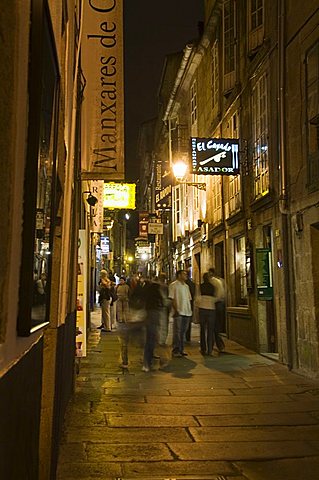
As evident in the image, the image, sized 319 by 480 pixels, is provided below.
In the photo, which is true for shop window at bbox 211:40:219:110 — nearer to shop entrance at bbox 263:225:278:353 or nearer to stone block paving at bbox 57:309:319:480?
shop entrance at bbox 263:225:278:353

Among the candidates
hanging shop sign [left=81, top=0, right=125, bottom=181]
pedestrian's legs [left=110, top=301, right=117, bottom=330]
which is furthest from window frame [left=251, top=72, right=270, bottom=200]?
pedestrian's legs [left=110, top=301, right=117, bottom=330]

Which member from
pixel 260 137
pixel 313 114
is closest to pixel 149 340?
A: pixel 313 114

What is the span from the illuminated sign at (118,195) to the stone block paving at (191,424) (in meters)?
10.7

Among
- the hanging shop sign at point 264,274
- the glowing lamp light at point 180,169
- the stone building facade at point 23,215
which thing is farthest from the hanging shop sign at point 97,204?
the stone building facade at point 23,215

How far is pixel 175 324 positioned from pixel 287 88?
18.9ft

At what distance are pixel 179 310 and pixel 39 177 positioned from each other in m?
9.29

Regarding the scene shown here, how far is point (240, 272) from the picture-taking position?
47.9 ft

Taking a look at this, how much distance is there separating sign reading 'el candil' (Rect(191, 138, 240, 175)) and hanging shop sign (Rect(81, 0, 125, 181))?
6.27m

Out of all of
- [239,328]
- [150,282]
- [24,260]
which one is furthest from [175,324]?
[24,260]

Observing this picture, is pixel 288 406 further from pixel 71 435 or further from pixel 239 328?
pixel 239 328

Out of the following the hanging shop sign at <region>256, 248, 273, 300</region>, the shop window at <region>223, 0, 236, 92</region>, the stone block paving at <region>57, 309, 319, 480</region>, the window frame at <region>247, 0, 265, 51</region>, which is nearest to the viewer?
the stone block paving at <region>57, 309, 319, 480</region>

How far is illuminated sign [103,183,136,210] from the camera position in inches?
797

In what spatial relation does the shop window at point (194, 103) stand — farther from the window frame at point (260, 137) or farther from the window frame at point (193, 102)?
the window frame at point (260, 137)

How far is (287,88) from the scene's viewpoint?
10344 mm
